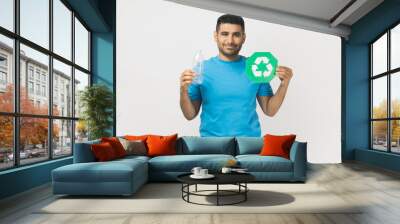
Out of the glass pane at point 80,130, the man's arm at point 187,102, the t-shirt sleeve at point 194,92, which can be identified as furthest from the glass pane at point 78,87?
the t-shirt sleeve at point 194,92

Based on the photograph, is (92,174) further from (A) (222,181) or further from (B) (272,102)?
(B) (272,102)

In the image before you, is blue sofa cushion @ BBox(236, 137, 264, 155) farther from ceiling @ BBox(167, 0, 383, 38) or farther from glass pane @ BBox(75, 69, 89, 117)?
glass pane @ BBox(75, 69, 89, 117)

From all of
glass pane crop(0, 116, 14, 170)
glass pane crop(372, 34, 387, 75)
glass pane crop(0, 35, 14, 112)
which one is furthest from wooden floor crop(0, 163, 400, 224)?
glass pane crop(372, 34, 387, 75)

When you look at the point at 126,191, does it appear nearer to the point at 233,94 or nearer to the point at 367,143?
the point at 233,94

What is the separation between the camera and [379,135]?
836 centimetres

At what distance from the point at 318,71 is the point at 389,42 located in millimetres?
1578

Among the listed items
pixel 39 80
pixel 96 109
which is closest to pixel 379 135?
pixel 96 109

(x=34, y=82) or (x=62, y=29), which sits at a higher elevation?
(x=62, y=29)

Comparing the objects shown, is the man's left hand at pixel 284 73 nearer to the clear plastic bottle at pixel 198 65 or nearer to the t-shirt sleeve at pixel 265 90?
the t-shirt sleeve at pixel 265 90

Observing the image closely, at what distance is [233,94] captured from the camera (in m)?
7.61

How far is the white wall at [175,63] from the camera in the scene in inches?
309

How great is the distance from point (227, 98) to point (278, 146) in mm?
1879

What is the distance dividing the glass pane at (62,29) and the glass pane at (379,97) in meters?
6.58

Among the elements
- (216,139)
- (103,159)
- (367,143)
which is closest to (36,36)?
(103,159)
